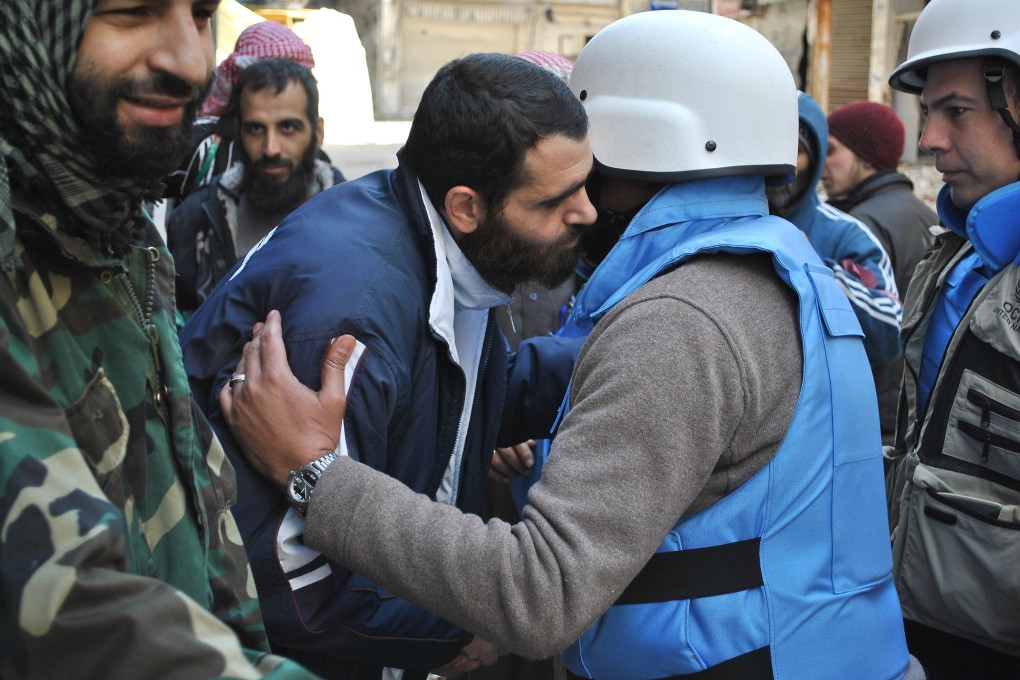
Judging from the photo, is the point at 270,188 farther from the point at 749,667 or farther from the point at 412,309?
the point at 749,667

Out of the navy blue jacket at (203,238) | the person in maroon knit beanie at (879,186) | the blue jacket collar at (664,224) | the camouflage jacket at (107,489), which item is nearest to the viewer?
the camouflage jacket at (107,489)

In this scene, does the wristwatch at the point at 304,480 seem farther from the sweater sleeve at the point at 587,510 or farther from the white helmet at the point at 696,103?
the white helmet at the point at 696,103

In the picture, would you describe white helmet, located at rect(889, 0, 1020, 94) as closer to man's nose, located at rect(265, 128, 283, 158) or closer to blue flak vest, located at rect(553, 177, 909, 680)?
blue flak vest, located at rect(553, 177, 909, 680)

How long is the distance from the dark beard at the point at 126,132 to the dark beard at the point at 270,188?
115 inches

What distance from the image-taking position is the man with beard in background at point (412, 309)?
1.73 m

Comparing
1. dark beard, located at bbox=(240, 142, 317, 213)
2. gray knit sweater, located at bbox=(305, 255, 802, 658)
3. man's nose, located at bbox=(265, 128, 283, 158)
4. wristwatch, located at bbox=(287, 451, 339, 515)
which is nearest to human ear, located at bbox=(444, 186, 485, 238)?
gray knit sweater, located at bbox=(305, 255, 802, 658)

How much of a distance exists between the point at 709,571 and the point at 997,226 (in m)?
1.23

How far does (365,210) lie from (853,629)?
1.22 meters

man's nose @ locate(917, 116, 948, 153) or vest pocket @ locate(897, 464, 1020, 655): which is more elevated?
man's nose @ locate(917, 116, 948, 153)

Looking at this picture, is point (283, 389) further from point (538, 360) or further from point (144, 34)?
point (538, 360)

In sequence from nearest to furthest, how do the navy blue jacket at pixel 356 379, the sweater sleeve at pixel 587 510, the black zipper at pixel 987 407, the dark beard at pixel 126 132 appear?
the dark beard at pixel 126 132 → the sweater sleeve at pixel 587 510 → the navy blue jacket at pixel 356 379 → the black zipper at pixel 987 407

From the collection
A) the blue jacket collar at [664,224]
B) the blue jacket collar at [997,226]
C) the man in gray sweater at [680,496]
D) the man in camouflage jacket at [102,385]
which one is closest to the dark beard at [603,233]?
the blue jacket collar at [664,224]

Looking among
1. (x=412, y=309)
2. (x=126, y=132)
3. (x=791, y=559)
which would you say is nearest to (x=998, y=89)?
(x=791, y=559)

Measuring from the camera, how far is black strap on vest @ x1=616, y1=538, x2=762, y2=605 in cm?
160
